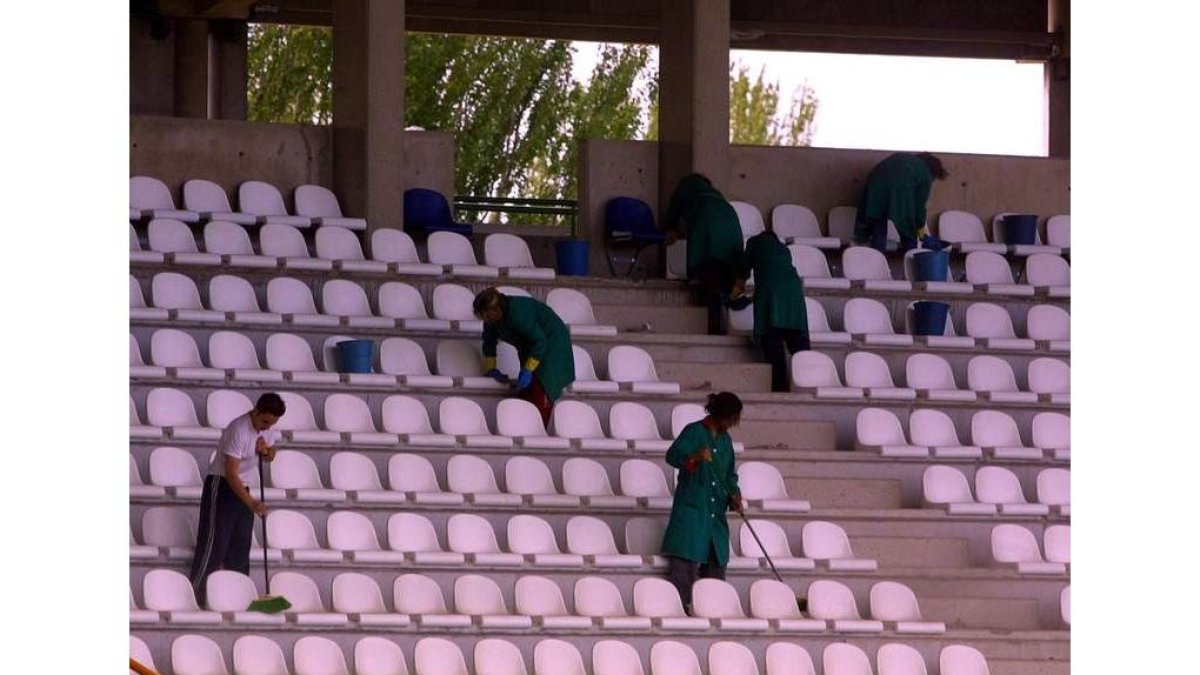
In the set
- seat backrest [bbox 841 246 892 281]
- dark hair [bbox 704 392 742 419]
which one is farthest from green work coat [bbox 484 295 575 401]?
seat backrest [bbox 841 246 892 281]

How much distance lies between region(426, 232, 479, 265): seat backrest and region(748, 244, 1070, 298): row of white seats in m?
2.13

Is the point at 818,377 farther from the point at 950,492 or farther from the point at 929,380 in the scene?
the point at 950,492

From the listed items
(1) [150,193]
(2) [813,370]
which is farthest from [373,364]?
(2) [813,370]

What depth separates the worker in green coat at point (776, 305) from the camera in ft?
43.2

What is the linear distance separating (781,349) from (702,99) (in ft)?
7.88

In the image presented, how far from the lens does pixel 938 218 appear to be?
15.6 metres

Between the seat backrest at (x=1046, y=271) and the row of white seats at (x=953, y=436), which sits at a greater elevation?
the seat backrest at (x=1046, y=271)

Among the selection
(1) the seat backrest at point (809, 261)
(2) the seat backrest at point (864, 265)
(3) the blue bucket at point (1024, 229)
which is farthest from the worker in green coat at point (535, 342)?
(3) the blue bucket at point (1024, 229)

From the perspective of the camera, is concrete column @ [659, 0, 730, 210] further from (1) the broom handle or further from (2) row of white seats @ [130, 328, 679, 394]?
(1) the broom handle

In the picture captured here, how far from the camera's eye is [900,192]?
1484 centimetres

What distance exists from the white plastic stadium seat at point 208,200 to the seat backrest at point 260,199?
9 centimetres

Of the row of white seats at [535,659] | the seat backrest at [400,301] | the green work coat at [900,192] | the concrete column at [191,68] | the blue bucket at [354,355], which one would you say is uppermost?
the concrete column at [191,68]

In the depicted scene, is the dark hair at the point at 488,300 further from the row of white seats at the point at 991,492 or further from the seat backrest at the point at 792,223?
the seat backrest at the point at 792,223
